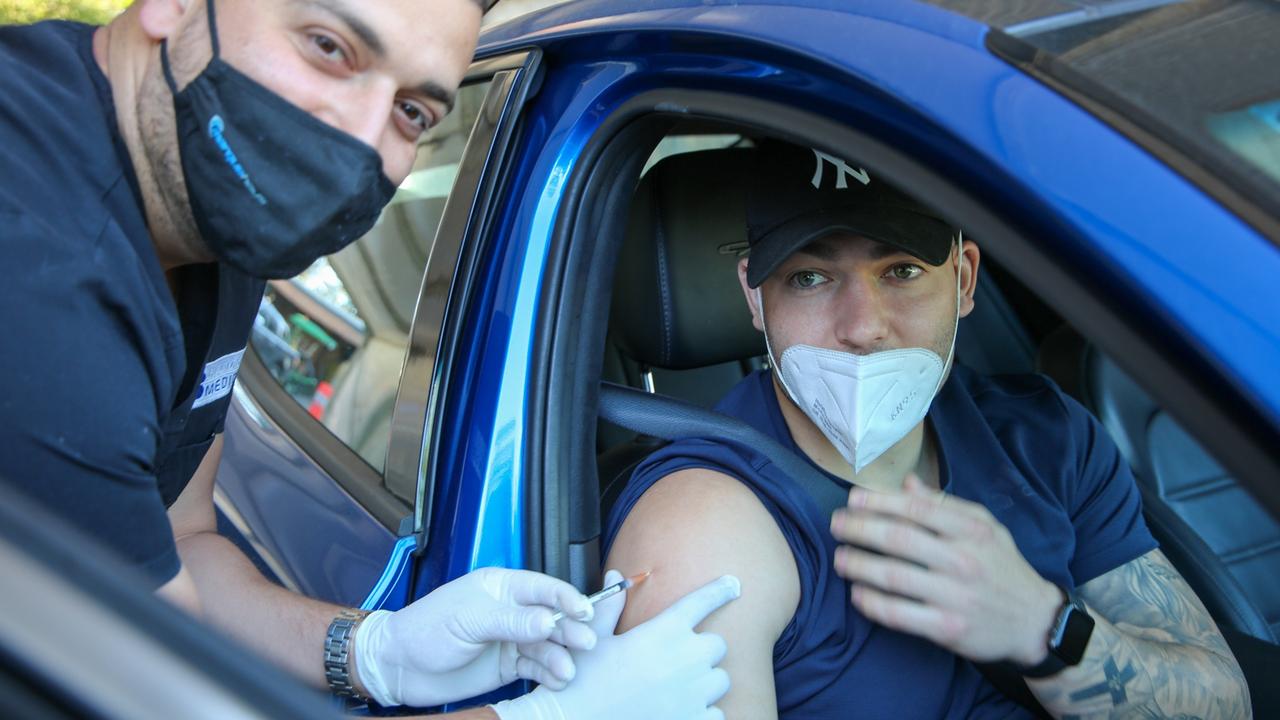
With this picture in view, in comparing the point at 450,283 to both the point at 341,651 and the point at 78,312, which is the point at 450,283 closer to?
the point at 341,651

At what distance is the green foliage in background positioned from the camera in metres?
9.85

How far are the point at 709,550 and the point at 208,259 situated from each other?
0.82 metres

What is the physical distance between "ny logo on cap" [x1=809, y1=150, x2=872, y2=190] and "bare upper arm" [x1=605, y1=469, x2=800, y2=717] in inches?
20.1

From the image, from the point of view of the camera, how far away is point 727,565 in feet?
4.94

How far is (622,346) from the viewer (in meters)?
2.19

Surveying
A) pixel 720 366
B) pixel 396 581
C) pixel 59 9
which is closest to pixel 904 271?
pixel 720 366

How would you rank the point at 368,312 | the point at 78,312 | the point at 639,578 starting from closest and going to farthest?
the point at 78,312, the point at 639,578, the point at 368,312

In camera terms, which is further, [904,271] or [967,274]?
[967,274]

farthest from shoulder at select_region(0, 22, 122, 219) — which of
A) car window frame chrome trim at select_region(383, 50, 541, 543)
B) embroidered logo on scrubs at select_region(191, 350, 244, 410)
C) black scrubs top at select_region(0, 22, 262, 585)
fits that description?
car window frame chrome trim at select_region(383, 50, 541, 543)

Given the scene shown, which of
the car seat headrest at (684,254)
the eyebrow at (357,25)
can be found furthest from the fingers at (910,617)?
the eyebrow at (357,25)

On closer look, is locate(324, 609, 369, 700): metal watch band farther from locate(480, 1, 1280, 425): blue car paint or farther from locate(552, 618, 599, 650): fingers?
locate(480, 1, 1280, 425): blue car paint

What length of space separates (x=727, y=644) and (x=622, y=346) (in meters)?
0.86

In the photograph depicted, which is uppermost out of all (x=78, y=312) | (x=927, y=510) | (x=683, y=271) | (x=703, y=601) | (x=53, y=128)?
(x=683, y=271)

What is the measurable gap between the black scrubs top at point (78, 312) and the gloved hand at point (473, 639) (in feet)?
1.58
